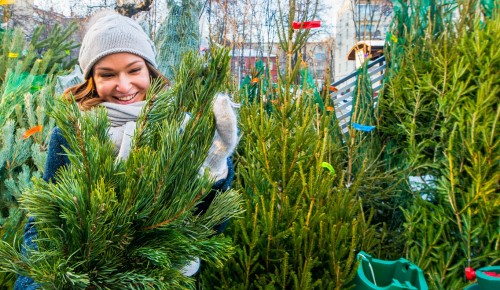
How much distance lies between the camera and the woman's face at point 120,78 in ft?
4.65

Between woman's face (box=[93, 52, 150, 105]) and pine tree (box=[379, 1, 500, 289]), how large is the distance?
196 cm

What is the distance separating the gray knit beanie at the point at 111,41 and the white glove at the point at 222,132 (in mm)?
438

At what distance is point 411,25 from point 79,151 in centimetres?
335

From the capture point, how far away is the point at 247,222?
6.47 ft

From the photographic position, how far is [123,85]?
142 cm

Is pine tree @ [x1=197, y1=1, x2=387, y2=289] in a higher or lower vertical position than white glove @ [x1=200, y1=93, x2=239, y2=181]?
lower

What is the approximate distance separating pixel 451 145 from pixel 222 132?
205 centimetres

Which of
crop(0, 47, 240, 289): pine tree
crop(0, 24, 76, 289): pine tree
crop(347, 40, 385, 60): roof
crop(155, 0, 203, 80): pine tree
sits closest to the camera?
crop(0, 47, 240, 289): pine tree

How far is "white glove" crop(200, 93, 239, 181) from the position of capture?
1092mm

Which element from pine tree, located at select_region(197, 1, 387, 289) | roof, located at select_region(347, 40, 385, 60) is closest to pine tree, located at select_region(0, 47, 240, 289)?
pine tree, located at select_region(197, 1, 387, 289)

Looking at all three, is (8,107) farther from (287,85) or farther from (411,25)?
(411,25)

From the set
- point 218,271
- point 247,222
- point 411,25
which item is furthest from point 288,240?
point 411,25

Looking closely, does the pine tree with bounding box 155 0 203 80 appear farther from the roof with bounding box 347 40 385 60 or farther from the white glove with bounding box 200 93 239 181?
the white glove with bounding box 200 93 239 181

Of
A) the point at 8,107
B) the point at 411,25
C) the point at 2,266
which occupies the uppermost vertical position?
the point at 411,25
